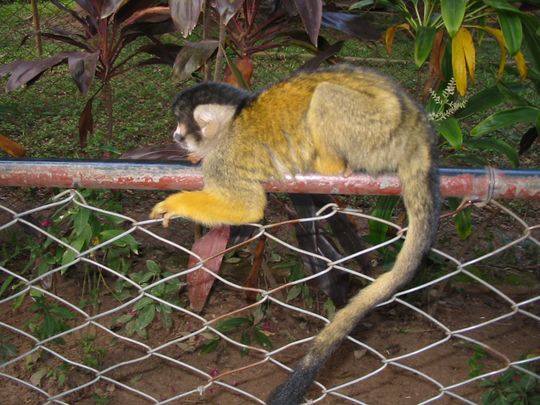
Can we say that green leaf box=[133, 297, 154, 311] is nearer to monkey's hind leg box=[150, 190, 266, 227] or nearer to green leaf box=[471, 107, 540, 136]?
monkey's hind leg box=[150, 190, 266, 227]

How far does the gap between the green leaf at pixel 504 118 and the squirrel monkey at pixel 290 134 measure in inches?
17.5

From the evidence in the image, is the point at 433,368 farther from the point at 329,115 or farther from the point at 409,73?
the point at 409,73

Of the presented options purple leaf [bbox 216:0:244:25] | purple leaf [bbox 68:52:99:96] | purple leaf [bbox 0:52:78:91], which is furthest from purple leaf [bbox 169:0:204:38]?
purple leaf [bbox 0:52:78:91]

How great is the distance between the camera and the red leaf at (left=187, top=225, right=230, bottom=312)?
2203mm

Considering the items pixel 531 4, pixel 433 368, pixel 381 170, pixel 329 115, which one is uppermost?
pixel 531 4

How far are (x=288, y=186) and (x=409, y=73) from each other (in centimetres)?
497

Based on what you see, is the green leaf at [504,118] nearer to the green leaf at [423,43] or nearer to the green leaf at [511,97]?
the green leaf at [511,97]

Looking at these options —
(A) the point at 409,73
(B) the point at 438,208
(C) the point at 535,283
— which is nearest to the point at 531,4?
(C) the point at 535,283

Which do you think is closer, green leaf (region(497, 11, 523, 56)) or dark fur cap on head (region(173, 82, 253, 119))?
dark fur cap on head (region(173, 82, 253, 119))

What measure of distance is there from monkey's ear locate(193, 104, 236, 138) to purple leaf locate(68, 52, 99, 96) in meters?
0.68

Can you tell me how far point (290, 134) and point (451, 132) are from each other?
0.60 metres

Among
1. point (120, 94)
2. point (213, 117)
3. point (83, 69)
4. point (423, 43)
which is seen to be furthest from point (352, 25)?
point (120, 94)

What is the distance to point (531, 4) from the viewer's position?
2.57 meters

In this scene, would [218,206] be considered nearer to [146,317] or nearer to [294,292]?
[146,317]
